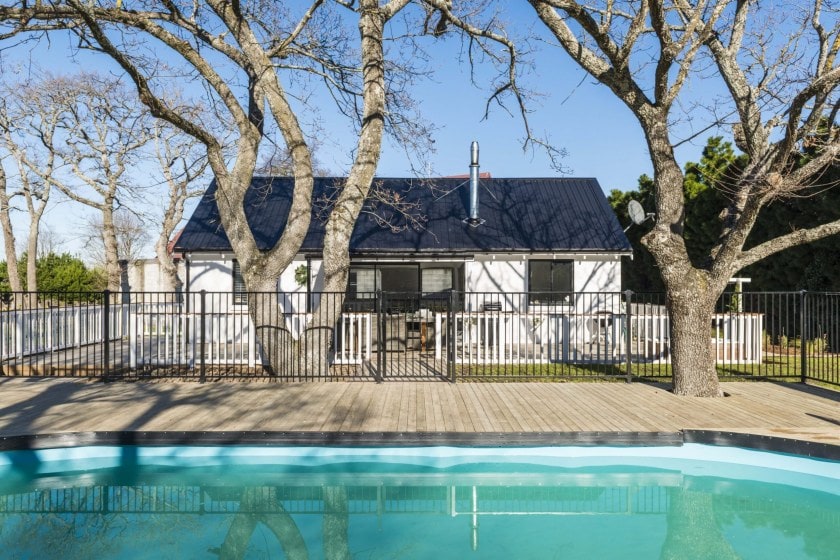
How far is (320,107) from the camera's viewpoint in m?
12.5

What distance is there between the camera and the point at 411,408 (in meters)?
7.71

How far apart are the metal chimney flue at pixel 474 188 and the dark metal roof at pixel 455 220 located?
0.77 ft

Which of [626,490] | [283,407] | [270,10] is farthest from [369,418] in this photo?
[270,10]

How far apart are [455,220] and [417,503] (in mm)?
13324

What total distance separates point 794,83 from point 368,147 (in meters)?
7.40

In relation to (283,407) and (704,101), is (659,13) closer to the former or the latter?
(704,101)

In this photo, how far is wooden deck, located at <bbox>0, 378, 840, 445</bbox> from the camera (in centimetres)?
664

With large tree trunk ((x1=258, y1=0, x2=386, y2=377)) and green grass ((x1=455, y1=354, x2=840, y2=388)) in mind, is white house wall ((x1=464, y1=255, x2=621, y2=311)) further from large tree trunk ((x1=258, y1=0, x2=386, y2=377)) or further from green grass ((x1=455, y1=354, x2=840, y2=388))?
large tree trunk ((x1=258, y1=0, x2=386, y2=377))

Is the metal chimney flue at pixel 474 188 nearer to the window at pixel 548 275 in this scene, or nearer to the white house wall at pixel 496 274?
the white house wall at pixel 496 274

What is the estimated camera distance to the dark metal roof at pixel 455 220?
55.2ft

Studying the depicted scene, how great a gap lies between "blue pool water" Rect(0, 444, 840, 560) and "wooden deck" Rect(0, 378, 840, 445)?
34 cm

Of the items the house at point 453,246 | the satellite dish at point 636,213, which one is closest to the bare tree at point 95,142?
the house at point 453,246

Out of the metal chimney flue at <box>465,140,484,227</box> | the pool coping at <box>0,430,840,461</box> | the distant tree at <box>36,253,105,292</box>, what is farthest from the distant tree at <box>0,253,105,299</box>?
the pool coping at <box>0,430,840,461</box>

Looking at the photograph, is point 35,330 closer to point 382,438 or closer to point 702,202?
point 382,438
